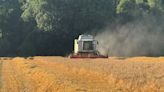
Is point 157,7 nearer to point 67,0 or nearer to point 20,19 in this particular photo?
point 67,0

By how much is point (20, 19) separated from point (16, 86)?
7112cm

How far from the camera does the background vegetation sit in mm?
86812

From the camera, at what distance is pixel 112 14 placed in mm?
89938

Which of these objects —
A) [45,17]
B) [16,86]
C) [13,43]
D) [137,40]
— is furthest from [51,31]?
[16,86]

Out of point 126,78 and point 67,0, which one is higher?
point 67,0

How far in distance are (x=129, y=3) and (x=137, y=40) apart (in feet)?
30.1

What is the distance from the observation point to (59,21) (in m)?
86.2

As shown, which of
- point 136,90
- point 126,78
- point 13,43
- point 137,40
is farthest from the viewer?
point 13,43

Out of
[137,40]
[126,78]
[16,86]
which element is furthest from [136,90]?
[137,40]

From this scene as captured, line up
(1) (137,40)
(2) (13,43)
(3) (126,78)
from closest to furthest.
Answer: (3) (126,78) → (1) (137,40) → (2) (13,43)

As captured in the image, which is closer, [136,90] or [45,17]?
[136,90]

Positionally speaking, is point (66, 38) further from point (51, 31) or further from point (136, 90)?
point (136, 90)

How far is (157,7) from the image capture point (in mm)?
91125

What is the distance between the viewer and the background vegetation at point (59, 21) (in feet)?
285
